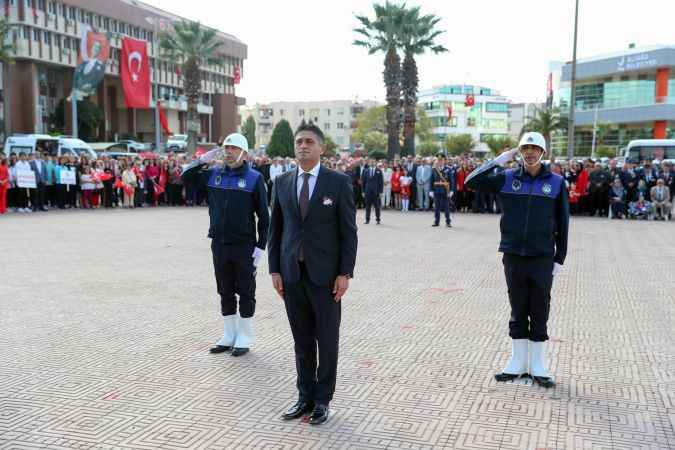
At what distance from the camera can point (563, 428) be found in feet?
14.7

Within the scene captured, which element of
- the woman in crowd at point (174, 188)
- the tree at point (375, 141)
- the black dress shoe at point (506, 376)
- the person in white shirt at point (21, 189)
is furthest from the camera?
the tree at point (375, 141)

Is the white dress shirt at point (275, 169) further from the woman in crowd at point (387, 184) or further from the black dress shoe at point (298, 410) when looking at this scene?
the black dress shoe at point (298, 410)

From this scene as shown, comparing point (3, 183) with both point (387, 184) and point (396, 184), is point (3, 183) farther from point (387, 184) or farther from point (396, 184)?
point (396, 184)

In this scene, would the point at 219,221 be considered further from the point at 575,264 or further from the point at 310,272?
the point at 575,264

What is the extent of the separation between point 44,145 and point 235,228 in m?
32.4

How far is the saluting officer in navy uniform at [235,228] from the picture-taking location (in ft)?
20.2

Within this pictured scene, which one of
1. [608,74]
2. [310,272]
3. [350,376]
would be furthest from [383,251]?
[608,74]

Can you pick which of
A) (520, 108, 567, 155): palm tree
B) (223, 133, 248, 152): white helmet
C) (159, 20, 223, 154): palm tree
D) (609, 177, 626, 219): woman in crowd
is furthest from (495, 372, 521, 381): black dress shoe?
(520, 108, 567, 155): palm tree

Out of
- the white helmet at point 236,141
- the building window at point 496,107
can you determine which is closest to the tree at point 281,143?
the white helmet at point 236,141

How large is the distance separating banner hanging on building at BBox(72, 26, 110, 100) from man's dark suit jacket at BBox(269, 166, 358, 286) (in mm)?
40179

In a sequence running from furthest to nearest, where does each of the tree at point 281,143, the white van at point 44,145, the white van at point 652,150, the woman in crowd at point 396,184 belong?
the tree at point 281,143 < the white van at point 652,150 < the white van at point 44,145 < the woman in crowd at point 396,184

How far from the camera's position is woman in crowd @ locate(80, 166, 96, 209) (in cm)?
2362

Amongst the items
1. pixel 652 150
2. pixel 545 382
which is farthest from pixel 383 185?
pixel 652 150

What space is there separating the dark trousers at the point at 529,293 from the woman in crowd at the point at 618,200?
58.3ft
